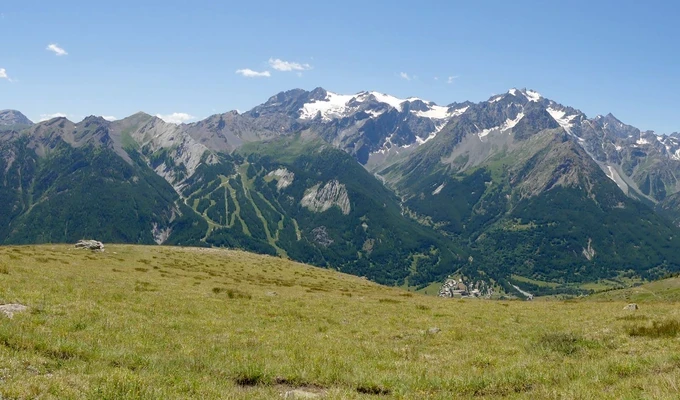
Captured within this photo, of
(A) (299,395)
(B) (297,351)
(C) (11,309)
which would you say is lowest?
(B) (297,351)

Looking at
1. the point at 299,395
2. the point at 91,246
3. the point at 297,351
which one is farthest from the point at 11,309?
the point at 91,246

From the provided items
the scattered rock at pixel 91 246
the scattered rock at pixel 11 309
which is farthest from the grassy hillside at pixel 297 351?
the scattered rock at pixel 91 246

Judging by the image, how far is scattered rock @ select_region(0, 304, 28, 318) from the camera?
20562 millimetres

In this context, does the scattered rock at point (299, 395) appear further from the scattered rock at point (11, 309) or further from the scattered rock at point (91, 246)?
the scattered rock at point (91, 246)

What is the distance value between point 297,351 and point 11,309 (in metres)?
14.7

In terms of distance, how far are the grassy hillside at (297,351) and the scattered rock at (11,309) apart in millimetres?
526

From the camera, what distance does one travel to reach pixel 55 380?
11.9 metres

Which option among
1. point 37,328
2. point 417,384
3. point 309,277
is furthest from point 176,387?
point 309,277

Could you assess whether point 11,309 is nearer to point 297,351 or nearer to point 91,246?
point 297,351

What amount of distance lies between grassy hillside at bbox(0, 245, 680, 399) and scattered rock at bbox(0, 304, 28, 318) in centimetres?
53

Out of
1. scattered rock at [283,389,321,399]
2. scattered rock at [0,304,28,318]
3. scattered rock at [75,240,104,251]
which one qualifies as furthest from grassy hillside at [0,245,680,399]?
scattered rock at [75,240,104,251]

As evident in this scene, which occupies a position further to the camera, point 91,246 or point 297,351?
point 91,246

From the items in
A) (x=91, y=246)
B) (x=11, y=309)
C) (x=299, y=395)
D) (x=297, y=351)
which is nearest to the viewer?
(x=299, y=395)

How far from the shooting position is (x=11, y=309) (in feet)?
70.8
